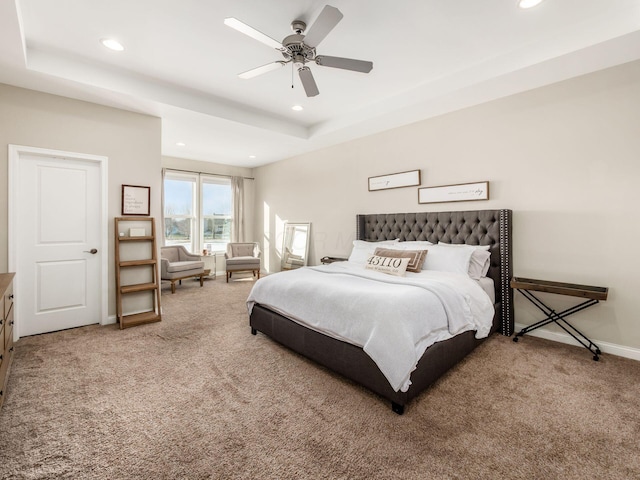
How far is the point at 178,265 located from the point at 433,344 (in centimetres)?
501

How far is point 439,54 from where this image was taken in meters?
2.94

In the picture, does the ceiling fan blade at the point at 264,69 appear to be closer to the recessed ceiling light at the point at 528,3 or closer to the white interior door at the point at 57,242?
the recessed ceiling light at the point at 528,3

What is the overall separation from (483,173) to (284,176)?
167 inches

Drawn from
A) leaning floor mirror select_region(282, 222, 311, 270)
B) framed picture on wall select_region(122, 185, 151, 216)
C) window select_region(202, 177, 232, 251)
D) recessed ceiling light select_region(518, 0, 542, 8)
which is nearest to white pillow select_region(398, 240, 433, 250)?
recessed ceiling light select_region(518, 0, 542, 8)

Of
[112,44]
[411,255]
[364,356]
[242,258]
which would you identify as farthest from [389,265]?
[242,258]

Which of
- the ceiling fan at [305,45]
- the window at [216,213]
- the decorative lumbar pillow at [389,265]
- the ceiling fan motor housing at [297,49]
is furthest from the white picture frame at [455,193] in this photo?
the window at [216,213]

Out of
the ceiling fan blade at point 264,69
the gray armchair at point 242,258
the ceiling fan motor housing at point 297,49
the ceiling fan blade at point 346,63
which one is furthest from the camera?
the gray armchair at point 242,258

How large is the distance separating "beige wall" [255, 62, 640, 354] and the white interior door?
13.5ft

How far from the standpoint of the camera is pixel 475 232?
11.8 ft

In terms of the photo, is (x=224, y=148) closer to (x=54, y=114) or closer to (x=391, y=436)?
(x=54, y=114)

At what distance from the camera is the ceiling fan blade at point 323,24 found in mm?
1915

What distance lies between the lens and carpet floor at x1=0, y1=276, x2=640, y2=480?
1510 mm

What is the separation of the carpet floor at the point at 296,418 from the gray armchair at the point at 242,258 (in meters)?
3.57

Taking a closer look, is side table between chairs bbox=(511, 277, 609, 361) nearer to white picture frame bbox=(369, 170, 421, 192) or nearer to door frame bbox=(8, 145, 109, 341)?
white picture frame bbox=(369, 170, 421, 192)
